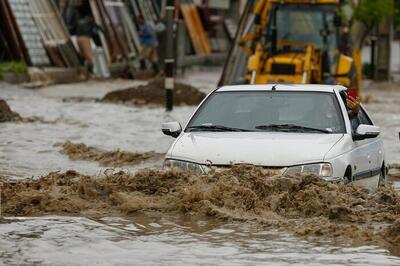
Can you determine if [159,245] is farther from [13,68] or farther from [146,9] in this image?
[146,9]

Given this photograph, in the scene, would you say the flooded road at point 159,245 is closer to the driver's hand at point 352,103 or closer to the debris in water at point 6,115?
the driver's hand at point 352,103

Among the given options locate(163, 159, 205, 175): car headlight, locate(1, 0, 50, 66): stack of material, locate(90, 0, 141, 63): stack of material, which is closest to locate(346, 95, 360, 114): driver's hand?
locate(163, 159, 205, 175): car headlight

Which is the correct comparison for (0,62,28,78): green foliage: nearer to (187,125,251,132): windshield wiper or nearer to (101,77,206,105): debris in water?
(101,77,206,105): debris in water

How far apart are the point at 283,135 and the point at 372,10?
29378mm

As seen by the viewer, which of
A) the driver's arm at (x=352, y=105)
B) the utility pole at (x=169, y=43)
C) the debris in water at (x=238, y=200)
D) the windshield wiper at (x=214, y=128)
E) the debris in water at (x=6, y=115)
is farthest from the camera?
the utility pole at (x=169, y=43)

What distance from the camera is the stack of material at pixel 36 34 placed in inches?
1425

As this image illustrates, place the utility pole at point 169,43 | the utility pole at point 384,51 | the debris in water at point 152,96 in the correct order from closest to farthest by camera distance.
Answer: the utility pole at point 169,43
the debris in water at point 152,96
the utility pole at point 384,51

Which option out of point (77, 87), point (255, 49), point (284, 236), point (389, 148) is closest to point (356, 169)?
point (284, 236)

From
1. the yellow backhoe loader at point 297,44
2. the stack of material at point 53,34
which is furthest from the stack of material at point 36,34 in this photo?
the yellow backhoe loader at point 297,44

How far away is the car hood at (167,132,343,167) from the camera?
12445mm

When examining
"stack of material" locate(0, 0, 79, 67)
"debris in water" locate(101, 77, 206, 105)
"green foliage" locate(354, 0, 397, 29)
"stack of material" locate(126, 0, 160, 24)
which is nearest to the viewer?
"debris in water" locate(101, 77, 206, 105)

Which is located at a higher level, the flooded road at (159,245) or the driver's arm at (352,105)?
the driver's arm at (352,105)

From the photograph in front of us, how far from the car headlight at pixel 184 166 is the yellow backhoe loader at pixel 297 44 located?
15.6 meters

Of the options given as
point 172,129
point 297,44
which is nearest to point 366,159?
point 172,129
